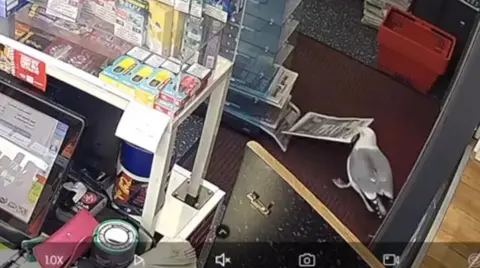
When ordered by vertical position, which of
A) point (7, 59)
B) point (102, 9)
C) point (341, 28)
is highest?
point (102, 9)

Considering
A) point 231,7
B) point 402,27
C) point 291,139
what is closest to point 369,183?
point 291,139

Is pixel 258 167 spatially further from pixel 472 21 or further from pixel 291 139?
pixel 472 21

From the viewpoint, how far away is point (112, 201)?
1.38 m

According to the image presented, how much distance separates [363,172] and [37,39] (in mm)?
1124

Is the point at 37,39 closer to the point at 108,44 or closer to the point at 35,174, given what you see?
the point at 108,44

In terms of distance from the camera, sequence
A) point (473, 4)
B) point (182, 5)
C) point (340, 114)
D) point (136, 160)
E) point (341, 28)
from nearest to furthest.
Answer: point (182, 5) < point (136, 160) < point (340, 114) < point (473, 4) < point (341, 28)

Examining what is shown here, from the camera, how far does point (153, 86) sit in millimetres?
1107

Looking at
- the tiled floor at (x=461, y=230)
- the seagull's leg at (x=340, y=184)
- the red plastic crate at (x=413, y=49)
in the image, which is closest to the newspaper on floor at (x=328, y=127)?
the seagull's leg at (x=340, y=184)

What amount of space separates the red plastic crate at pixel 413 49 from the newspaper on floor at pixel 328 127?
26 cm

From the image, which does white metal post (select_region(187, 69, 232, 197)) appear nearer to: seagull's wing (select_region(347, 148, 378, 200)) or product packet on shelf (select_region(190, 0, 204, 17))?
product packet on shelf (select_region(190, 0, 204, 17))

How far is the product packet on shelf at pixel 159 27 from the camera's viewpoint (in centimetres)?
110

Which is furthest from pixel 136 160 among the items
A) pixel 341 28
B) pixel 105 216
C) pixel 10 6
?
pixel 341 28

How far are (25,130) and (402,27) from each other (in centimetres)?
148

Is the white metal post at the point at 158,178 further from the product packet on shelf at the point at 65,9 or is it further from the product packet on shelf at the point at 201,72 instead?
the product packet on shelf at the point at 65,9
